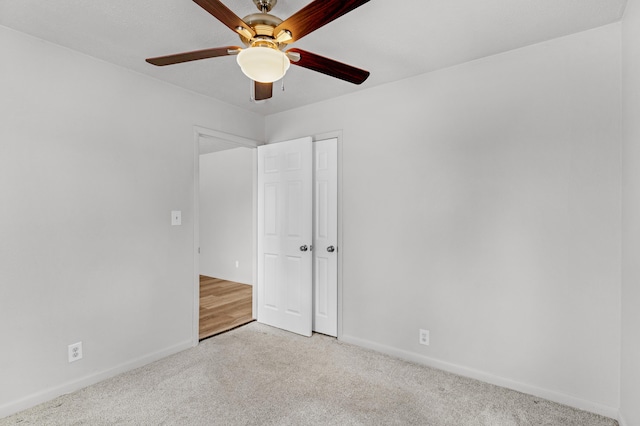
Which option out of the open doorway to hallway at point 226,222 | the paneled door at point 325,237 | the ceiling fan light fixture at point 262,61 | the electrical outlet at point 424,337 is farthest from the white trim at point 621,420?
the open doorway to hallway at point 226,222

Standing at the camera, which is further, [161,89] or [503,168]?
[161,89]

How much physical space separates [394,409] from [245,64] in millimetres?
2242

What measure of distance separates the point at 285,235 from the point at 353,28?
2152mm

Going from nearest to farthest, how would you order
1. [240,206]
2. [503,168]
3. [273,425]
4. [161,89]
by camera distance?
[273,425] < [503,168] < [161,89] < [240,206]

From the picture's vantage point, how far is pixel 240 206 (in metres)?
5.63

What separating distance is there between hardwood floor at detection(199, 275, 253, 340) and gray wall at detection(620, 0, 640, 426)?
3.25 meters

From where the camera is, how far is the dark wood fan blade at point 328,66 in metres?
1.67

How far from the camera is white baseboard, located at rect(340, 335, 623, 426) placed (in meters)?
2.06

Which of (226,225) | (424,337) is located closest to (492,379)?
(424,337)

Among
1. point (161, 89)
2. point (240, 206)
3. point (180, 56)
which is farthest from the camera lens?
point (240, 206)

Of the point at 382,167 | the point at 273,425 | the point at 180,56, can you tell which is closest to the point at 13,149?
the point at 180,56

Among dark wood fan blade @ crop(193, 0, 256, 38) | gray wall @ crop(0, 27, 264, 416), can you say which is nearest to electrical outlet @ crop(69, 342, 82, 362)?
gray wall @ crop(0, 27, 264, 416)

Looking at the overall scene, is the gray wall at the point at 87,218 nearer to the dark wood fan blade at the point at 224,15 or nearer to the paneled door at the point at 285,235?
the paneled door at the point at 285,235

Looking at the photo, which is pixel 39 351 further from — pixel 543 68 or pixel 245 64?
pixel 543 68
